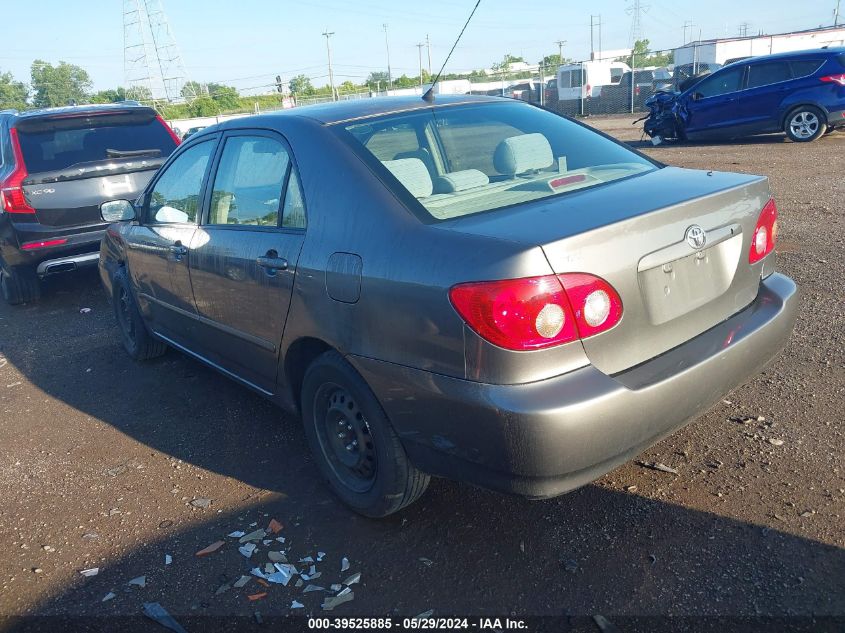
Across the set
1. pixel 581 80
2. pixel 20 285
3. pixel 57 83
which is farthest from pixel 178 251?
pixel 57 83

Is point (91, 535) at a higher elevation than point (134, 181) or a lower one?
lower

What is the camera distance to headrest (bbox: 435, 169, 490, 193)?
10.2 feet

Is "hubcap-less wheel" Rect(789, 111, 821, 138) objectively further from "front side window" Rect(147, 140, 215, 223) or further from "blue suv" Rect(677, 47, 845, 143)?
"front side window" Rect(147, 140, 215, 223)

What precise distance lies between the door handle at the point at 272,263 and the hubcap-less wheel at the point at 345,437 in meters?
0.56

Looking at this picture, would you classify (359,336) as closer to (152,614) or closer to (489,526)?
(489,526)

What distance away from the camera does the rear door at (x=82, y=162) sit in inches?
271

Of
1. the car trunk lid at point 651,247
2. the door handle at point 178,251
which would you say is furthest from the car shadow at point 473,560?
the door handle at point 178,251

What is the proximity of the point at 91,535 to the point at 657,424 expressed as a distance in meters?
2.51

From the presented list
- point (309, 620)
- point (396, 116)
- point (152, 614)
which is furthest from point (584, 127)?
point (152, 614)

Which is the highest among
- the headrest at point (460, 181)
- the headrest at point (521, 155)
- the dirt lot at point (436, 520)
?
the headrest at point (521, 155)

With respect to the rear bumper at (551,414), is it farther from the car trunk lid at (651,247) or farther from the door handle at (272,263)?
the door handle at (272,263)

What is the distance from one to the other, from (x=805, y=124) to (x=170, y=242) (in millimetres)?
13989

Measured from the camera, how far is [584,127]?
3.89m

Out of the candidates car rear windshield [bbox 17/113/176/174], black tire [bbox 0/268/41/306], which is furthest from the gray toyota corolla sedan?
black tire [bbox 0/268/41/306]
